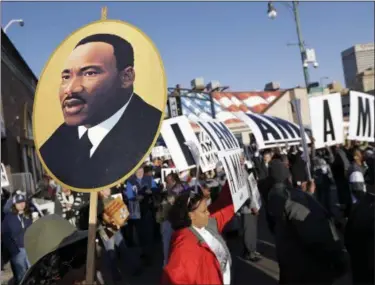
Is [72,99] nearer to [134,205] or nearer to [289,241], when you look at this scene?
[289,241]

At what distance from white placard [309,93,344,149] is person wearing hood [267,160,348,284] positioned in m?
3.53

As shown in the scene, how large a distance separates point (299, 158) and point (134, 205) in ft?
12.9

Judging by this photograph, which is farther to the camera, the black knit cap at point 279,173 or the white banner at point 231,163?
the black knit cap at point 279,173

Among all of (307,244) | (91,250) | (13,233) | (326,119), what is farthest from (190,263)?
(326,119)

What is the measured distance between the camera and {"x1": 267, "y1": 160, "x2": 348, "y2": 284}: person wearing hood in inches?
129

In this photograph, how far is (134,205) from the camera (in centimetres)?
769

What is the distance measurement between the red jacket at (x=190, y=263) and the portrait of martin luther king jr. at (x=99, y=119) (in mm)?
507

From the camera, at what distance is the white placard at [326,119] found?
693 cm

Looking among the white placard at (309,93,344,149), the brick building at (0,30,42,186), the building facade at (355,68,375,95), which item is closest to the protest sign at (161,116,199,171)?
the white placard at (309,93,344,149)

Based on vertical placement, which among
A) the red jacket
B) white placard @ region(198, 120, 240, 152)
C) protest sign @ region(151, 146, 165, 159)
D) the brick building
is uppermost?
the brick building

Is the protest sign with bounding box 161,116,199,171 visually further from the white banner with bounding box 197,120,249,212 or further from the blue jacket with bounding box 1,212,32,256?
the blue jacket with bounding box 1,212,32,256

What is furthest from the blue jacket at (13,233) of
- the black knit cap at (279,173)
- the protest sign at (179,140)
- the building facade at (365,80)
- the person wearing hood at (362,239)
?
the building facade at (365,80)

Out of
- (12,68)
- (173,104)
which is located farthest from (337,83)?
(12,68)

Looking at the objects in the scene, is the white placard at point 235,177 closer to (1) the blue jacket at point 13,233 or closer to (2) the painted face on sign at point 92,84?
(2) the painted face on sign at point 92,84
